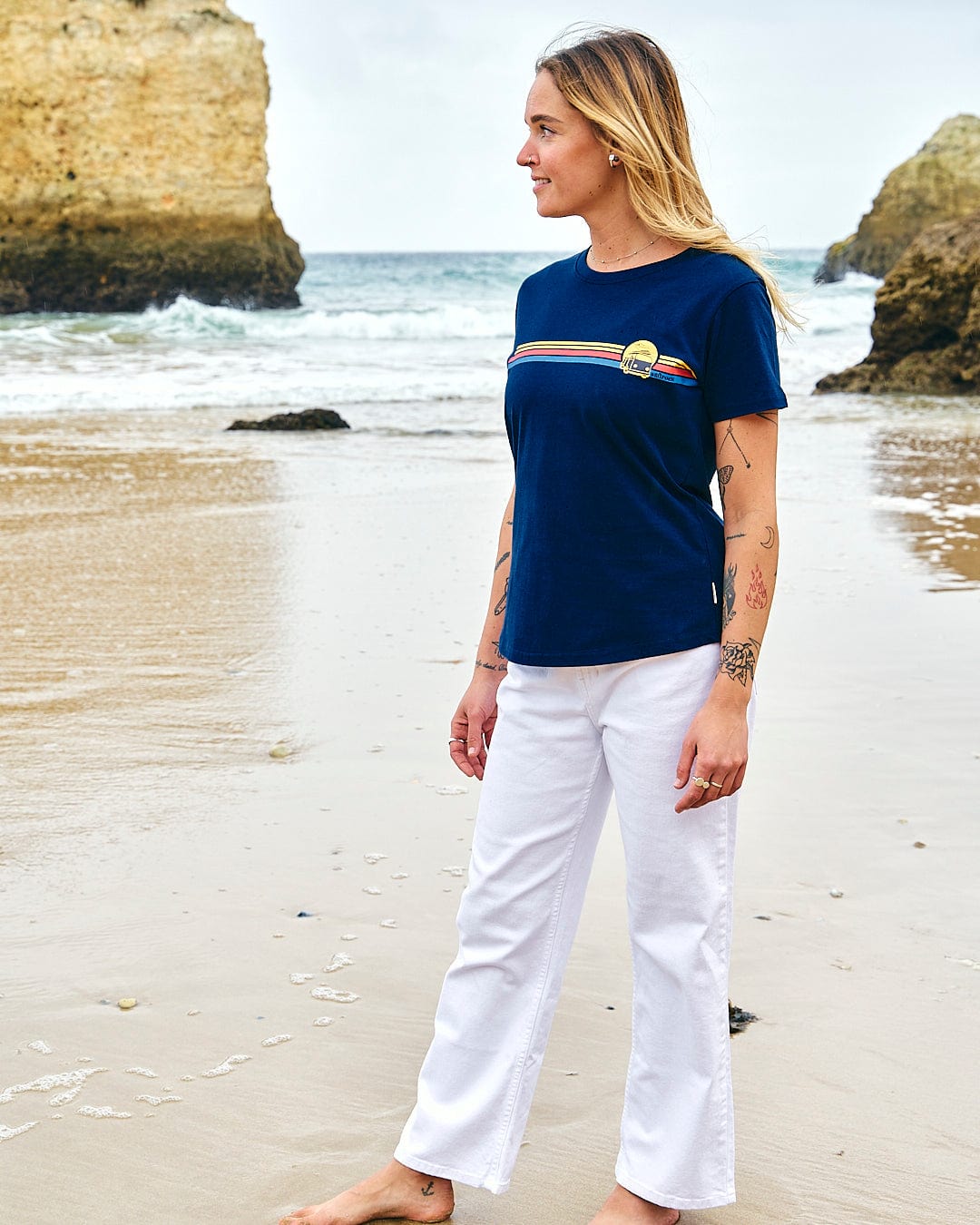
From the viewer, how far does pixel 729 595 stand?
74.4 inches

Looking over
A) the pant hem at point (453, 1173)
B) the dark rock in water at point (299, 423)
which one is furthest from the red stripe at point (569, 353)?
the dark rock in water at point (299, 423)

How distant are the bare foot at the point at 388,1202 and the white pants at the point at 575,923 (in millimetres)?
50

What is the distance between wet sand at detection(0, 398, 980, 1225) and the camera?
2227mm

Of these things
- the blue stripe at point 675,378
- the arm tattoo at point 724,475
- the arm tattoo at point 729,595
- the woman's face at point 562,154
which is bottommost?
the arm tattoo at point 729,595

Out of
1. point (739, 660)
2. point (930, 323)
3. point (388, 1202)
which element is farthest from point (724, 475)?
point (930, 323)

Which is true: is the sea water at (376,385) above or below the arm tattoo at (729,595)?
below

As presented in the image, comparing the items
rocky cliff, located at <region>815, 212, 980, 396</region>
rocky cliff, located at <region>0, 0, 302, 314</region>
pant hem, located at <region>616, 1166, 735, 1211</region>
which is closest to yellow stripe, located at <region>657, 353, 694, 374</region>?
pant hem, located at <region>616, 1166, 735, 1211</region>

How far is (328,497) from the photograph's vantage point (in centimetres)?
857

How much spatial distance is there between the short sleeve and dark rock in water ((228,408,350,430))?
10221 mm

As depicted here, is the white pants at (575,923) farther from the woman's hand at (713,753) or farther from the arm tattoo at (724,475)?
the arm tattoo at (724,475)

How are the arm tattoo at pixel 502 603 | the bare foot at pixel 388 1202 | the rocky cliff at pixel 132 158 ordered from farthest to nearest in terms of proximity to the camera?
the rocky cliff at pixel 132 158, the arm tattoo at pixel 502 603, the bare foot at pixel 388 1202

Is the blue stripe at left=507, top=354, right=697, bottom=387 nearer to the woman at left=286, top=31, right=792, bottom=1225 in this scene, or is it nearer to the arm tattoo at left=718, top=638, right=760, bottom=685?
the woman at left=286, top=31, right=792, bottom=1225

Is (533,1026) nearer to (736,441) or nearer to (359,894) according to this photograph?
(736,441)

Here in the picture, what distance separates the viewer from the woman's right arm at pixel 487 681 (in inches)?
86.7
